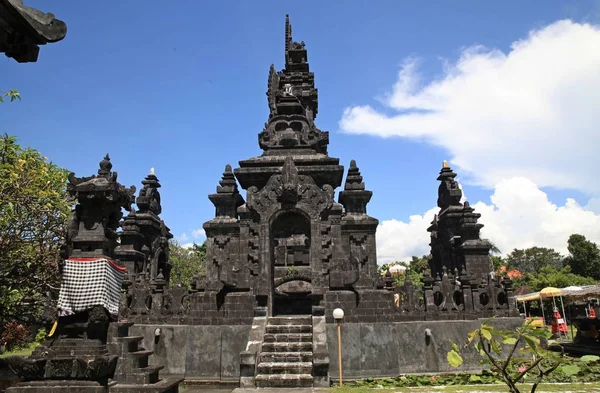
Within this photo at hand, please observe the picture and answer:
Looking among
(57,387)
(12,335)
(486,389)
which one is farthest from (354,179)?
(12,335)

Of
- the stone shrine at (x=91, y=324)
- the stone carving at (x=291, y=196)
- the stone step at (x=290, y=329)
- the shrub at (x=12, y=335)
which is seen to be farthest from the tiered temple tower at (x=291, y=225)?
the shrub at (x=12, y=335)

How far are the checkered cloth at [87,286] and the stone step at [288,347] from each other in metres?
4.32

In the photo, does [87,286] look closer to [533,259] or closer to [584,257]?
[584,257]

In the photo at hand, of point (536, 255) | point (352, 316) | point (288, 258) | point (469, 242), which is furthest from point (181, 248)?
point (536, 255)

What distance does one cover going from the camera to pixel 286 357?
11.1 meters

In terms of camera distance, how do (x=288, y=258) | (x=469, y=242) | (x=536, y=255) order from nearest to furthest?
(x=288, y=258) → (x=469, y=242) → (x=536, y=255)

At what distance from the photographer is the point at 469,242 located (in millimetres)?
21672

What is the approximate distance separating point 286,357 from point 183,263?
117ft

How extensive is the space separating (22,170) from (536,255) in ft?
269

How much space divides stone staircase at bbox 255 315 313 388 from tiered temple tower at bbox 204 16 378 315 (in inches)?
24.7

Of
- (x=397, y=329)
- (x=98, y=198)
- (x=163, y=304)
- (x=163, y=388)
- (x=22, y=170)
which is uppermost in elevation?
(x=22, y=170)

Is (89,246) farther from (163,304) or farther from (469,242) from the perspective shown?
(469,242)

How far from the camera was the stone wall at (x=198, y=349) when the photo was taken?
12.5m

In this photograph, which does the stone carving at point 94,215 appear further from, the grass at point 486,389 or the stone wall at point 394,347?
the stone wall at point 394,347
